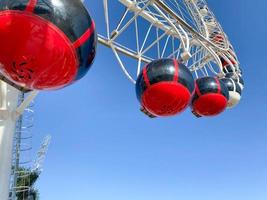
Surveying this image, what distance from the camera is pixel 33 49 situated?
151 inches

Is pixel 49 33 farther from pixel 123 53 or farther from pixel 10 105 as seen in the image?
pixel 123 53

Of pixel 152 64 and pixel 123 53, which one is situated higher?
pixel 123 53

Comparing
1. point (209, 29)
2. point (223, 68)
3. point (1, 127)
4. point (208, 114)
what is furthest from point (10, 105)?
point (209, 29)

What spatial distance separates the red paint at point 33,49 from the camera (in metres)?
3.80

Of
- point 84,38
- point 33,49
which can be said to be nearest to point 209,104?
point 84,38

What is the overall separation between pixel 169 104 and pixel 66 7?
275 cm

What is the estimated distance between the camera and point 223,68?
35.4ft

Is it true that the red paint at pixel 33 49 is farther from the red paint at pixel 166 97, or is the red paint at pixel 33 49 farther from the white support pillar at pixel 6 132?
the white support pillar at pixel 6 132

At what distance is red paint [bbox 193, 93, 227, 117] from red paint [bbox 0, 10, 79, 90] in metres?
4.00

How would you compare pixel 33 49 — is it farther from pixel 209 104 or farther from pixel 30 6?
pixel 209 104

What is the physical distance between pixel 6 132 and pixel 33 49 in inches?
135

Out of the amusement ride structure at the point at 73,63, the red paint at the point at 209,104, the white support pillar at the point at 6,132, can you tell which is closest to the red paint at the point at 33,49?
the amusement ride structure at the point at 73,63

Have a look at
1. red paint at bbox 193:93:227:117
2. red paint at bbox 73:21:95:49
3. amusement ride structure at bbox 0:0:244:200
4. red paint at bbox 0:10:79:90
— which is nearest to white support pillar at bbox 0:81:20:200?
amusement ride structure at bbox 0:0:244:200

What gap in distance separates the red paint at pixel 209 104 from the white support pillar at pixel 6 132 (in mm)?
3611
